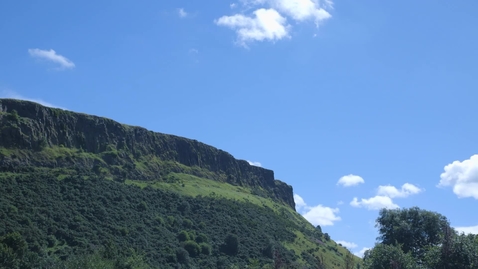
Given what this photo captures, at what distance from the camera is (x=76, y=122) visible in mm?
87500

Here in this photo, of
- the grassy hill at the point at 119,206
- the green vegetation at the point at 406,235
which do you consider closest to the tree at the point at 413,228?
the green vegetation at the point at 406,235

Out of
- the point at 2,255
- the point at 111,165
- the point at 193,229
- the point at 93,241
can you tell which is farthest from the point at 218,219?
the point at 2,255

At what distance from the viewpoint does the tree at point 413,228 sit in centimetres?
4178

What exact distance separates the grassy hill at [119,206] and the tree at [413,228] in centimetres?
969

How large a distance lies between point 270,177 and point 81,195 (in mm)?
73655

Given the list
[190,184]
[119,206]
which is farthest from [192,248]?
[190,184]

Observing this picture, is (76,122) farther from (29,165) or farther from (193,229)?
(193,229)

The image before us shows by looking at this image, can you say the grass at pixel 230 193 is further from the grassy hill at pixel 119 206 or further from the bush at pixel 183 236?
the bush at pixel 183 236

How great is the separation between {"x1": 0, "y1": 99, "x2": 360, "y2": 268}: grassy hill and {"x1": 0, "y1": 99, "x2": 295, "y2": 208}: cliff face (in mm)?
203

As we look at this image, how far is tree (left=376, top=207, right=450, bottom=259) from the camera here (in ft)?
137

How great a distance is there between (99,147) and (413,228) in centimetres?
6119

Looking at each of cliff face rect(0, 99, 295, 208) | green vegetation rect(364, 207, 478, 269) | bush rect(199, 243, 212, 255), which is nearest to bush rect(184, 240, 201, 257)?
bush rect(199, 243, 212, 255)

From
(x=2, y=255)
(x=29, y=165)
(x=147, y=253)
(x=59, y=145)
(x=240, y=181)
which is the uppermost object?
(x=240, y=181)

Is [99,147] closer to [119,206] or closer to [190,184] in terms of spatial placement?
[119,206]
